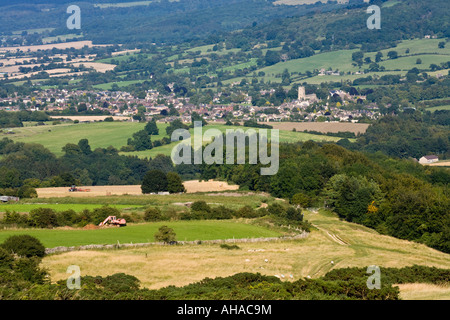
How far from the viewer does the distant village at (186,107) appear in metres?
156

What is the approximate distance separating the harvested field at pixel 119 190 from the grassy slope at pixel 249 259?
78.0ft

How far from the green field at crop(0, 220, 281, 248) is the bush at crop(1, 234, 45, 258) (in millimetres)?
2007

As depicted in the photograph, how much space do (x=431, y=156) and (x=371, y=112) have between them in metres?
53.4

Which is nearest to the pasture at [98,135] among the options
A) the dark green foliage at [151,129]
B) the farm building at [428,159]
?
the dark green foliage at [151,129]

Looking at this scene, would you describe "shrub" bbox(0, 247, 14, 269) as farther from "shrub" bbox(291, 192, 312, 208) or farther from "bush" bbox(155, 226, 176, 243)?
"shrub" bbox(291, 192, 312, 208)

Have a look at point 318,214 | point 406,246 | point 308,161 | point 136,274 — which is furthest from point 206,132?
point 136,274

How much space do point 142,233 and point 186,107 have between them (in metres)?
133

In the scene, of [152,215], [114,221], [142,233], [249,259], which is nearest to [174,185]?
[152,215]

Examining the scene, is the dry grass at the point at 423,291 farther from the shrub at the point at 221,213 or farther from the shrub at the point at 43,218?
the shrub at the point at 43,218

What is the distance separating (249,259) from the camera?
40.6 m

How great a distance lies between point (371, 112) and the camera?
16200cm

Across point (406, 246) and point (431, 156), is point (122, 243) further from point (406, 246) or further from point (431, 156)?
point (431, 156)

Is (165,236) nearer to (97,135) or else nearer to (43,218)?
(43,218)

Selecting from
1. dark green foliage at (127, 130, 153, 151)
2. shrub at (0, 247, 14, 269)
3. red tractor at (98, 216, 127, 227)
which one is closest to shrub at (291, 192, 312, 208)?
red tractor at (98, 216, 127, 227)
